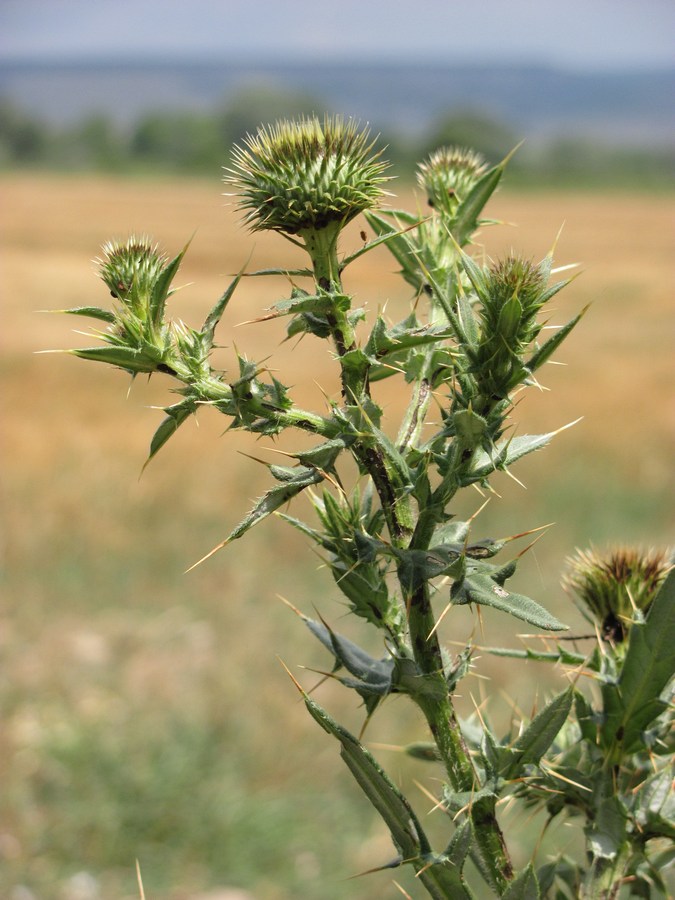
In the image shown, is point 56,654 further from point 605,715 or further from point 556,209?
point 556,209

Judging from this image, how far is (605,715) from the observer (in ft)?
5.27

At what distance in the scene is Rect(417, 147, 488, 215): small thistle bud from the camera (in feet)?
6.26

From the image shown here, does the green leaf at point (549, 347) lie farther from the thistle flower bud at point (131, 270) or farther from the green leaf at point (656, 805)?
the green leaf at point (656, 805)

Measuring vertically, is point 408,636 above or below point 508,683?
below

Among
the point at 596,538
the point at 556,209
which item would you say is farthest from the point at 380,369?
the point at 556,209

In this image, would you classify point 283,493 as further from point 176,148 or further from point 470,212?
point 176,148

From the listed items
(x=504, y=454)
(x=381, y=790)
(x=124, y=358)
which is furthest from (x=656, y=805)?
(x=124, y=358)

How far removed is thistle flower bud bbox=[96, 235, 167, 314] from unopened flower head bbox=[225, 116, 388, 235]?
6.8 inches

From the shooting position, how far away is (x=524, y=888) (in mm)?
1304

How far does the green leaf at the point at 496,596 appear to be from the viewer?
130 cm

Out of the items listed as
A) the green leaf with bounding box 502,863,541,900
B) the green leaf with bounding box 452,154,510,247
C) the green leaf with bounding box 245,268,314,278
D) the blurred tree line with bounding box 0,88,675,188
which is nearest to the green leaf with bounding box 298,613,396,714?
the green leaf with bounding box 502,863,541,900

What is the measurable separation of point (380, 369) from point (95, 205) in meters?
62.3

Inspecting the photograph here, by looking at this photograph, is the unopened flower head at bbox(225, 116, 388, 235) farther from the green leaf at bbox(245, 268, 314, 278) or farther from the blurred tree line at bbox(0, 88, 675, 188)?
the blurred tree line at bbox(0, 88, 675, 188)

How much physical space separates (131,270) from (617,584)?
1.04 metres
